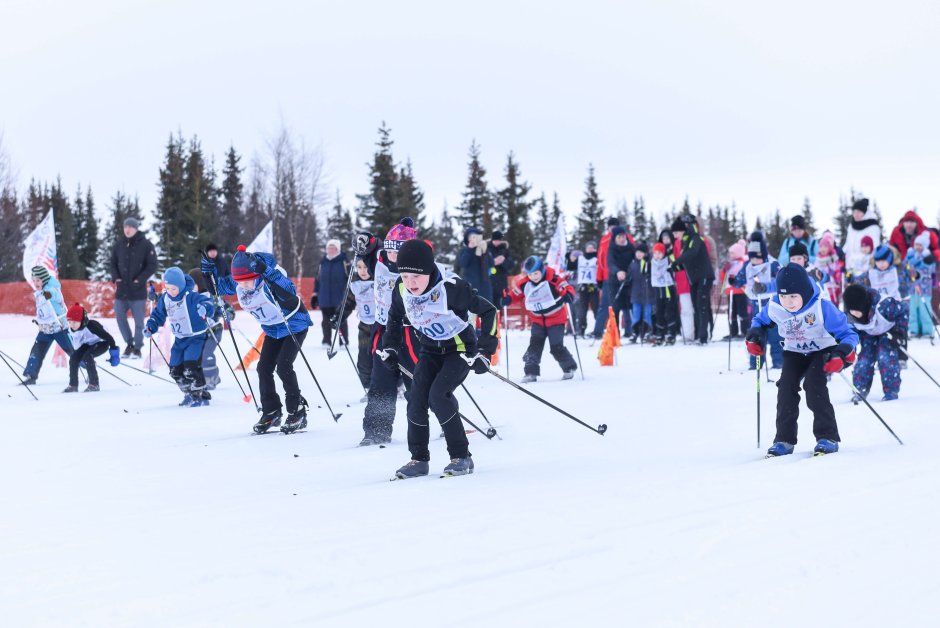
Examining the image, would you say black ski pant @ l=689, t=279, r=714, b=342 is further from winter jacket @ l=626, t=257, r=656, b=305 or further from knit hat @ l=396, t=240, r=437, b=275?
knit hat @ l=396, t=240, r=437, b=275

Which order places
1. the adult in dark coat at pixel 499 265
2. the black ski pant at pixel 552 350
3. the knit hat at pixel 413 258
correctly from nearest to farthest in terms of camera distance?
1. the knit hat at pixel 413 258
2. the black ski pant at pixel 552 350
3. the adult in dark coat at pixel 499 265

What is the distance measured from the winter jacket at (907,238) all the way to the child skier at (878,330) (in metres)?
5.35

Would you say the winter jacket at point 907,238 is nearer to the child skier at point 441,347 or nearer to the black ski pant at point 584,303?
the black ski pant at point 584,303

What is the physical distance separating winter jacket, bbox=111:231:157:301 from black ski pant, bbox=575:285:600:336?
25.5ft

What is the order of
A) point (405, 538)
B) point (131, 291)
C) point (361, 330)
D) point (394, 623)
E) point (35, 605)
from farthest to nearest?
point (131, 291) < point (361, 330) < point (405, 538) < point (35, 605) < point (394, 623)

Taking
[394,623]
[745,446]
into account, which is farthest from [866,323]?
[394,623]

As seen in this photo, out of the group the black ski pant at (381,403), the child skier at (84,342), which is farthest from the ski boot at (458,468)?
the child skier at (84,342)

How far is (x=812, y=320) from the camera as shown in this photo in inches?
230

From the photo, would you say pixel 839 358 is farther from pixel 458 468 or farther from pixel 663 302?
pixel 663 302

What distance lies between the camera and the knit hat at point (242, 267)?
755 centimetres

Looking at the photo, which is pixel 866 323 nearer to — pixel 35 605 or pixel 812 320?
pixel 812 320

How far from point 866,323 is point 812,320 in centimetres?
279

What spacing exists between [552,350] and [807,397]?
5676mm

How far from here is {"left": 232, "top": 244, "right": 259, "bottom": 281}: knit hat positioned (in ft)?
24.8
